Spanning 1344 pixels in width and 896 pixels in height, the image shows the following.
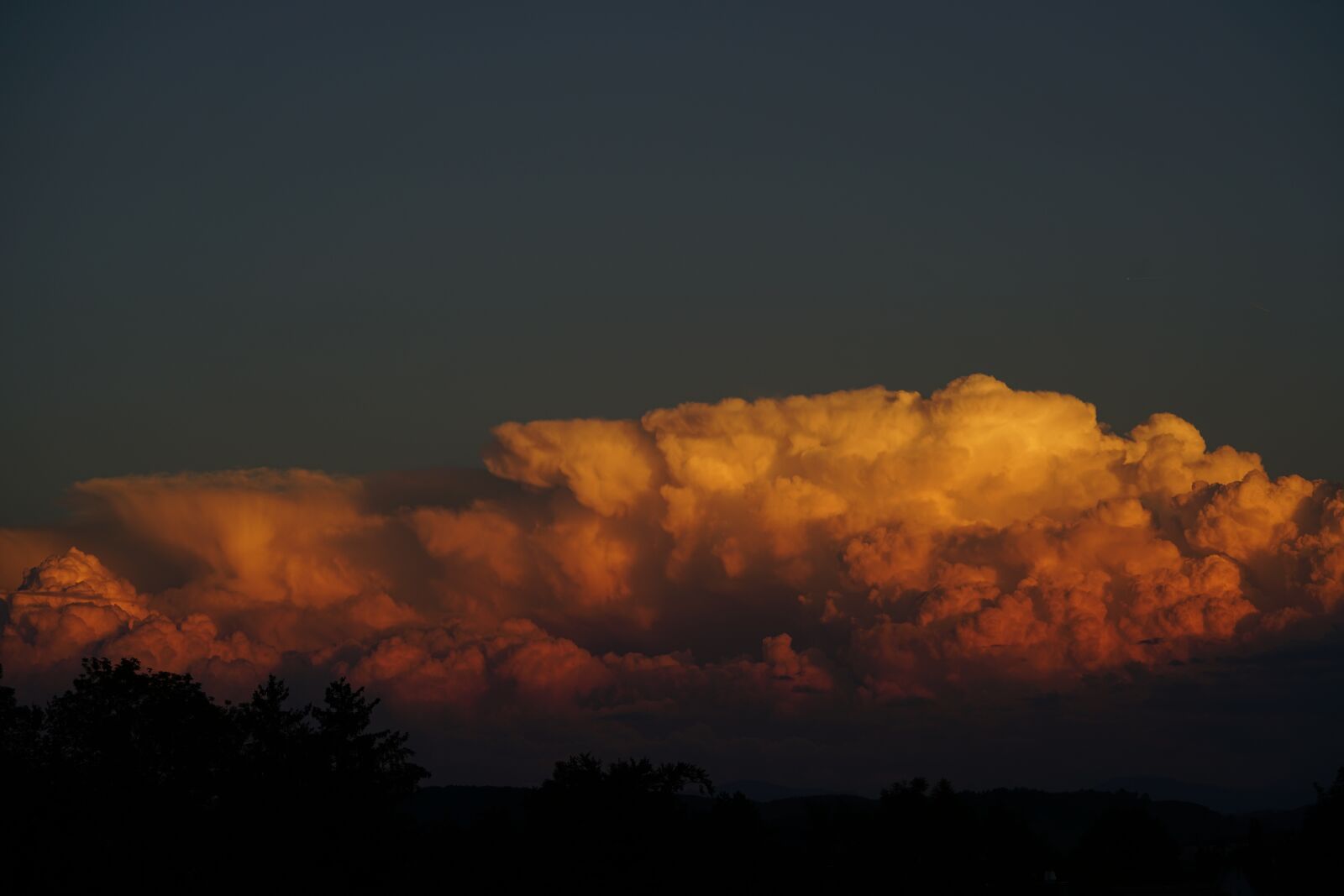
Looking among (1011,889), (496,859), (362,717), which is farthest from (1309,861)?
(362,717)

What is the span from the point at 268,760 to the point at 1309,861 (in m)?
91.0

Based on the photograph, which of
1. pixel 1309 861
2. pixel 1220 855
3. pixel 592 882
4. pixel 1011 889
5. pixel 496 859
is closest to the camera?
pixel 592 882

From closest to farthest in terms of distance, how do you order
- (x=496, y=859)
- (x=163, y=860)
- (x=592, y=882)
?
(x=163, y=860) → (x=592, y=882) → (x=496, y=859)

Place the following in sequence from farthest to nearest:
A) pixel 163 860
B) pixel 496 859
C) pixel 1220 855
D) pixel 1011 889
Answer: pixel 1220 855
pixel 1011 889
pixel 496 859
pixel 163 860

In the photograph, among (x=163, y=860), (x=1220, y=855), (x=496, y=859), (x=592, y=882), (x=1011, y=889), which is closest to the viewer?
(x=163, y=860)

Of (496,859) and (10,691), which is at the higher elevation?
(10,691)

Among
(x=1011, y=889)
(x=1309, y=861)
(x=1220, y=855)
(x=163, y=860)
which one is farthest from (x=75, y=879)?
(x=1220, y=855)

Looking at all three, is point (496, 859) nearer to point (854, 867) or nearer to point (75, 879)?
point (75, 879)

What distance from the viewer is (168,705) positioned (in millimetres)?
99312

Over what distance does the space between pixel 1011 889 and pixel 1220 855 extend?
31900mm

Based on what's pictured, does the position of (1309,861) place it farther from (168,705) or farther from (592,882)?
(168,705)

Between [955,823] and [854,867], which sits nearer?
[854,867]

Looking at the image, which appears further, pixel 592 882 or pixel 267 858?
pixel 592 882

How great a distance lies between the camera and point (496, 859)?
122 meters
